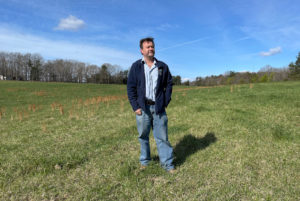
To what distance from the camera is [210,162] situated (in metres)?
4.58

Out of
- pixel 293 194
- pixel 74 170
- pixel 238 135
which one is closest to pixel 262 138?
pixel 238 135

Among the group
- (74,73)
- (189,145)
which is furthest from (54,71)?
(189,145)

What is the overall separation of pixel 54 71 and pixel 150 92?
131 metres

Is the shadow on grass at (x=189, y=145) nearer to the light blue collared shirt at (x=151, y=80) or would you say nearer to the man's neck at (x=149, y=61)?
the light blue collared shirt at (x=151, y=80)

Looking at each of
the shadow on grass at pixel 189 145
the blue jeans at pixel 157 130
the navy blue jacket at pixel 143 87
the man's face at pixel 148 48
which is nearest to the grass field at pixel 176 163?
the shadow on grass at pixel 189 145

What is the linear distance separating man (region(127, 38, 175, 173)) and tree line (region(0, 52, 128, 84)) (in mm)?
102811

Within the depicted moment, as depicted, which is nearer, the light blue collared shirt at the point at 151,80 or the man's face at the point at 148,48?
the man's face at the point at 148,48

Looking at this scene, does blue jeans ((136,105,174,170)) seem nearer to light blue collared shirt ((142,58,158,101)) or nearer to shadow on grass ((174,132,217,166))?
light blue collared shirt ((142,58,158,101))

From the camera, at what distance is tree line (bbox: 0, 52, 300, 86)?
9712 centimetres

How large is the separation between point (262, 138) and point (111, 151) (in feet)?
14.8

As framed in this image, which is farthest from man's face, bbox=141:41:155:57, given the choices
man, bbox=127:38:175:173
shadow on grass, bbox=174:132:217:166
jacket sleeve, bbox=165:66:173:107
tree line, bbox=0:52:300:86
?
tree line, bbox=0:52:300:86

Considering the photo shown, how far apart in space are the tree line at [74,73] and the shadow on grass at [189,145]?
94.7 meters

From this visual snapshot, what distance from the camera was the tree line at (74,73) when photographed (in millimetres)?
97125

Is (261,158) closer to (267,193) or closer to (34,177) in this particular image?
(267,193)
